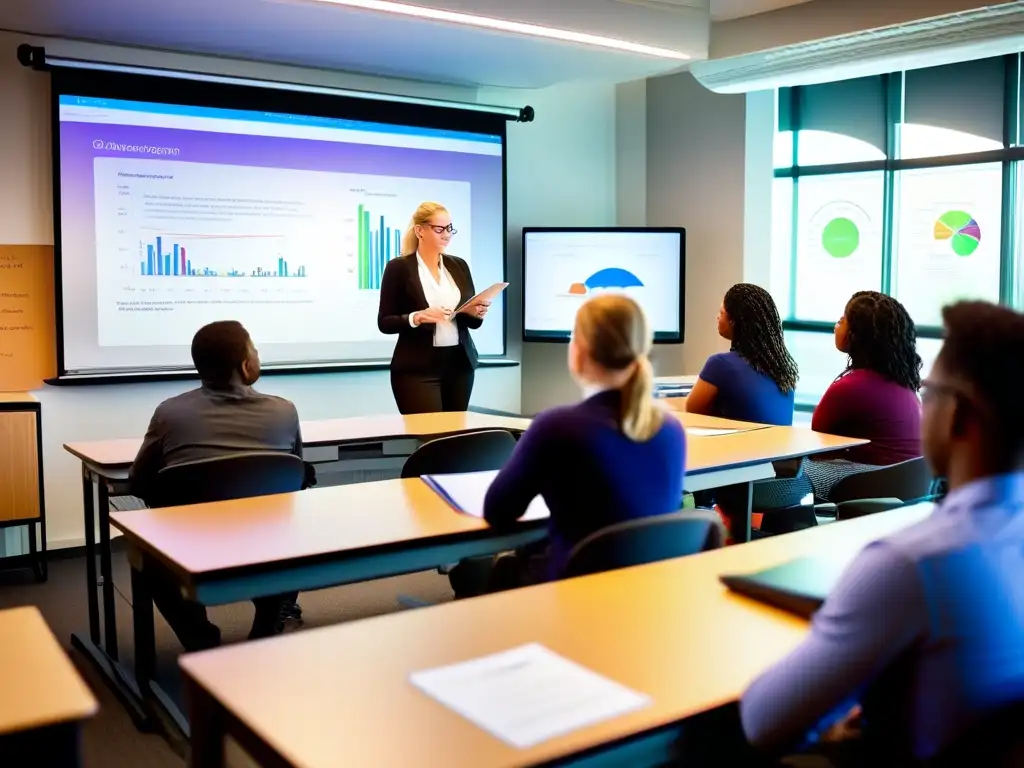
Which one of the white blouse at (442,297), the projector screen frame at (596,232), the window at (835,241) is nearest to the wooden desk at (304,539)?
the white blouse at (442,297)

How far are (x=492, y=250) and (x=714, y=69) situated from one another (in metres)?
1.75

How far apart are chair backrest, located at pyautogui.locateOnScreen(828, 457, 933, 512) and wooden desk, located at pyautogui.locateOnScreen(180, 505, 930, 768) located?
1518 mm

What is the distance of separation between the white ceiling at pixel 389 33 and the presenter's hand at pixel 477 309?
1381 mm

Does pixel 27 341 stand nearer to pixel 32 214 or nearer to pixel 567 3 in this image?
pixel 32 214

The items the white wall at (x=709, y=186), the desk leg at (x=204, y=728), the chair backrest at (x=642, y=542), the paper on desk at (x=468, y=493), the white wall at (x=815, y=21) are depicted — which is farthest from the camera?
the white wall at (x=709, y=186)

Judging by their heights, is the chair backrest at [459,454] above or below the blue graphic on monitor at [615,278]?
below

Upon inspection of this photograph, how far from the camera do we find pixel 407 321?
464 cm

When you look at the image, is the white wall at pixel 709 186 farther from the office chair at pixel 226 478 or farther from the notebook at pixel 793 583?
the notebook at pixel 793 583

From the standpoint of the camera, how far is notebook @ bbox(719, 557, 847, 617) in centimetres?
170

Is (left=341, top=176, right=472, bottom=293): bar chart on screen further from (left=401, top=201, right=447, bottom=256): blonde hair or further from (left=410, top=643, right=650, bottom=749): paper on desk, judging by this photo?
(left=410, top=643, right=650, bottom=749): paper on desk

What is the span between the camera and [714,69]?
19.7 ft

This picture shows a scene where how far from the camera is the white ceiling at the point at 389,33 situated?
4.57m

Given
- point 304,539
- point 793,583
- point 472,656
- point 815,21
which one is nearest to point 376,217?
point 815,21

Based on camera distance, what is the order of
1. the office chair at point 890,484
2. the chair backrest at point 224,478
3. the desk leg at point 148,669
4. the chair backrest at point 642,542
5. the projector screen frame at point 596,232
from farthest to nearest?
the projector screen frame at point 596,232 → the office chair at point 890,484 → the desk leg at point 148,669 → the chair backrest at point 224,478 → the chair backrest at point 642,542
